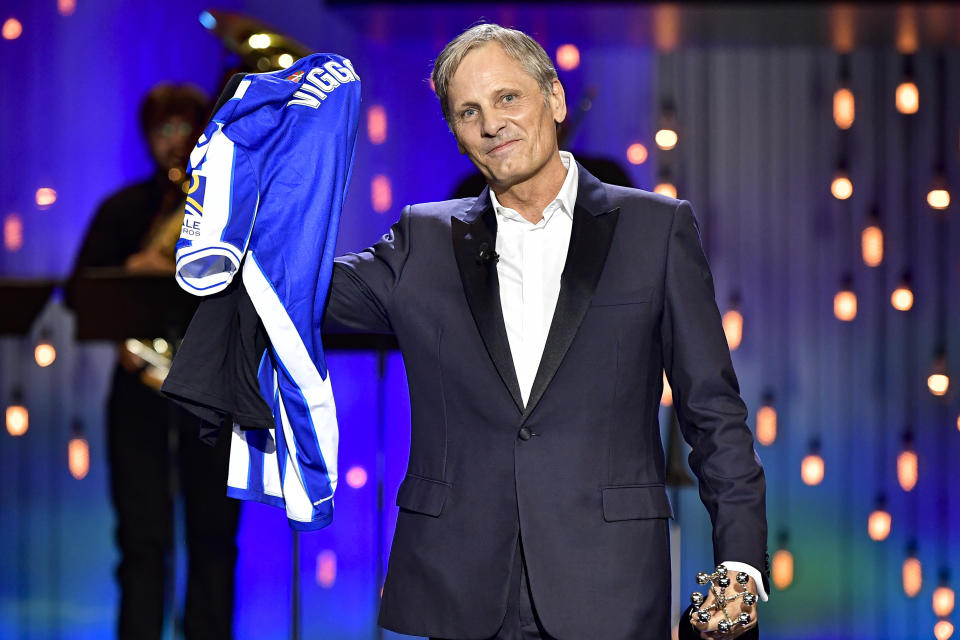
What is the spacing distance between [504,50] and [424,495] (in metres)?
0.61

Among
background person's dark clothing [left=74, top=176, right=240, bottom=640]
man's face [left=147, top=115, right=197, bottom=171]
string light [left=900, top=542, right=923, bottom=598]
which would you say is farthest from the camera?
string light [left=900, top=542, right=923, bottom=598]

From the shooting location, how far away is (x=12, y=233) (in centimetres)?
Answer: 441

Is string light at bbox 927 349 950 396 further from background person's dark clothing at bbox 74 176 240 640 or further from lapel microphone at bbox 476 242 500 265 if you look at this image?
lapel microphone at bbox 476 242 500 265

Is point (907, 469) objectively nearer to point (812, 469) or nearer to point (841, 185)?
point (812, 469)

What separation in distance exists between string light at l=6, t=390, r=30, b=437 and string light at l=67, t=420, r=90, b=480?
0.19 meters

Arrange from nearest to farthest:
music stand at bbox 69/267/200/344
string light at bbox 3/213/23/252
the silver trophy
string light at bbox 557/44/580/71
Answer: the silver trophy < music stand at bbox 69/267/200/344 < string light at bbox 3/213/23/252 < string light at bbox 557/44/580/71

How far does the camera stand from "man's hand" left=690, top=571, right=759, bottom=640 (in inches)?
54.0

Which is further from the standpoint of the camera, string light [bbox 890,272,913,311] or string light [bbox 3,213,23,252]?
string light [bbox 890,272,913,311]

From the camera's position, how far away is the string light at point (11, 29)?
438 cm

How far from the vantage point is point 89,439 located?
448 cm

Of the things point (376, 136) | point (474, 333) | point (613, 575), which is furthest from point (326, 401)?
point (376, 136)

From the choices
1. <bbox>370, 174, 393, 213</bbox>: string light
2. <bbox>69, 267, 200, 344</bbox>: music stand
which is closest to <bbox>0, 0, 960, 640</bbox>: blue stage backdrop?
<bbox>370, 174, 393, 213</bbox>: string light

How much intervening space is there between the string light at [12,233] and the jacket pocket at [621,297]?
3551 millimetres

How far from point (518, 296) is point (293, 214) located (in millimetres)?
345
